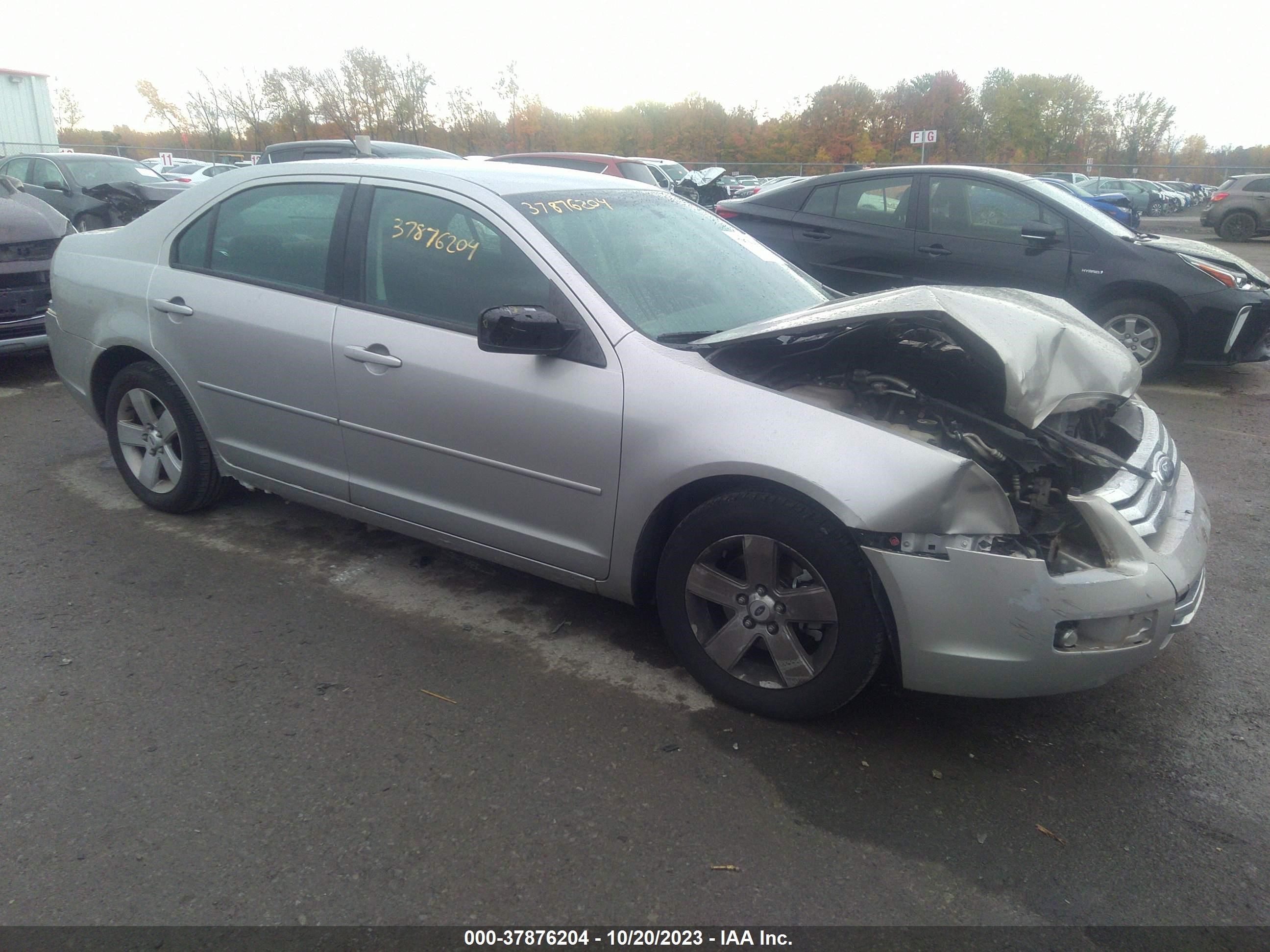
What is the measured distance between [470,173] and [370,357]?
84 centimetres

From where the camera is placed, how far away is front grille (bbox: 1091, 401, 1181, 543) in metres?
2.74

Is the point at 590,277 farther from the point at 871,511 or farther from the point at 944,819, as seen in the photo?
the point at 944,819

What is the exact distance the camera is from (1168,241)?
7.64 m

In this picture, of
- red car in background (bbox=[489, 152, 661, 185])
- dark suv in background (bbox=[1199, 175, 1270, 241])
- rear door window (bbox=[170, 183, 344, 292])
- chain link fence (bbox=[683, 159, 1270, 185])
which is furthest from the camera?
chain link fence (bbox=[683, 159, 1270, 185])

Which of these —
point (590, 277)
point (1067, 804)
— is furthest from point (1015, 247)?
point (1067, 804)

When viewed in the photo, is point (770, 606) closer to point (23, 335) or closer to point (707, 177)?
point (23, 335)

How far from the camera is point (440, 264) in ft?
11.3

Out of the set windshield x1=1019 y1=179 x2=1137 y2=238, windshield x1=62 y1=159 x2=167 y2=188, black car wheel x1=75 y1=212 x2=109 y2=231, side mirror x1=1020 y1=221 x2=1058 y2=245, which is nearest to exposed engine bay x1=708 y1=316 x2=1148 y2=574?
side mirror x1=1020 y1=221 x2=1058 y2=245

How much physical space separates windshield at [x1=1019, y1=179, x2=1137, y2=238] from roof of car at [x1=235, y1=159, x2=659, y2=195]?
4.58 metres

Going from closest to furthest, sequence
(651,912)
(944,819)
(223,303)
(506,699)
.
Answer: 1. (651,912)
2. (944,819)
3. (506,699)
4. (223,303)

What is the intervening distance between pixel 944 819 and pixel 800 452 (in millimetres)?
1090

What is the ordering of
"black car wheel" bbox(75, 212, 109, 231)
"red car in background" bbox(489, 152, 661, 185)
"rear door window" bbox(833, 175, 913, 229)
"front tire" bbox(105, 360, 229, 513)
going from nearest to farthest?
"front tire" bbox(105, 360, 229, 513) → "rear door window" bbox(833, 175, 913, 229) → "black car wheel" bbox(75, 212, 109, 231) → "red car in background" bbox(489, 152, 661, 185)

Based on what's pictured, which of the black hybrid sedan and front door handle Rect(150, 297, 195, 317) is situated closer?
front door handle Rect(150, 297, 195, 317)

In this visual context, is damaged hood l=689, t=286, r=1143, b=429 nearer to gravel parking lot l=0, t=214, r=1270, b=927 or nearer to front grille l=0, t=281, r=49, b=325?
gravel parking lot l=0, t=214, r=1270, b=927
